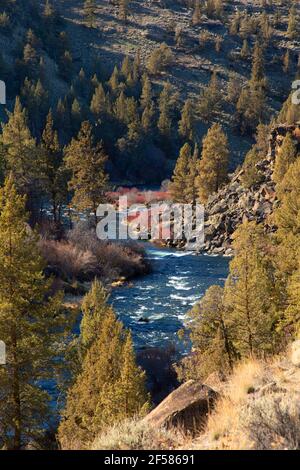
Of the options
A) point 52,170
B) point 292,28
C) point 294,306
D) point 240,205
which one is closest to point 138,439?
point 294,306

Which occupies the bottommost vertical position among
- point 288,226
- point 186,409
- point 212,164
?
point 288,226

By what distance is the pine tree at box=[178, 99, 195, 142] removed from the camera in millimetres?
103312

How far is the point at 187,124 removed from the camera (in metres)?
104

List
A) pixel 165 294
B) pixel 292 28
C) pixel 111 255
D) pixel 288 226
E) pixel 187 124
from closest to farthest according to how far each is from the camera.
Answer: pixel 288 226, pixel 165 294, pixel 111 255, pixel 187 124, pixel 292 28

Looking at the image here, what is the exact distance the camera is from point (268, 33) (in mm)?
138250

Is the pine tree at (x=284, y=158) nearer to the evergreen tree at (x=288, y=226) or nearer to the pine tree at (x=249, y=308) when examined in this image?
the evergreen tree at (x=288, y=226)

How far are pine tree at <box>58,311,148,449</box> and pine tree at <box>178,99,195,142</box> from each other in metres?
90.2

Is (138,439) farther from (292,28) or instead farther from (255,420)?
(292,28)

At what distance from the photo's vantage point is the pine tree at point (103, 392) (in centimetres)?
1296

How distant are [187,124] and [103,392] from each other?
95.2m

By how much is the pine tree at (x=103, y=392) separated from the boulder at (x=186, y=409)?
7.42 feet

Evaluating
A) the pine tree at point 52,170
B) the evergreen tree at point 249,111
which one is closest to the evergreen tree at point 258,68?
the evergreen tree at point 249,111

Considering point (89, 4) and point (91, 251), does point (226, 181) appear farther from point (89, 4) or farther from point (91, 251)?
point (89, 4)

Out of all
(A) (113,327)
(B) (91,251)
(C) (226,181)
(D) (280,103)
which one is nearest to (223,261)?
(B) (91,251)
